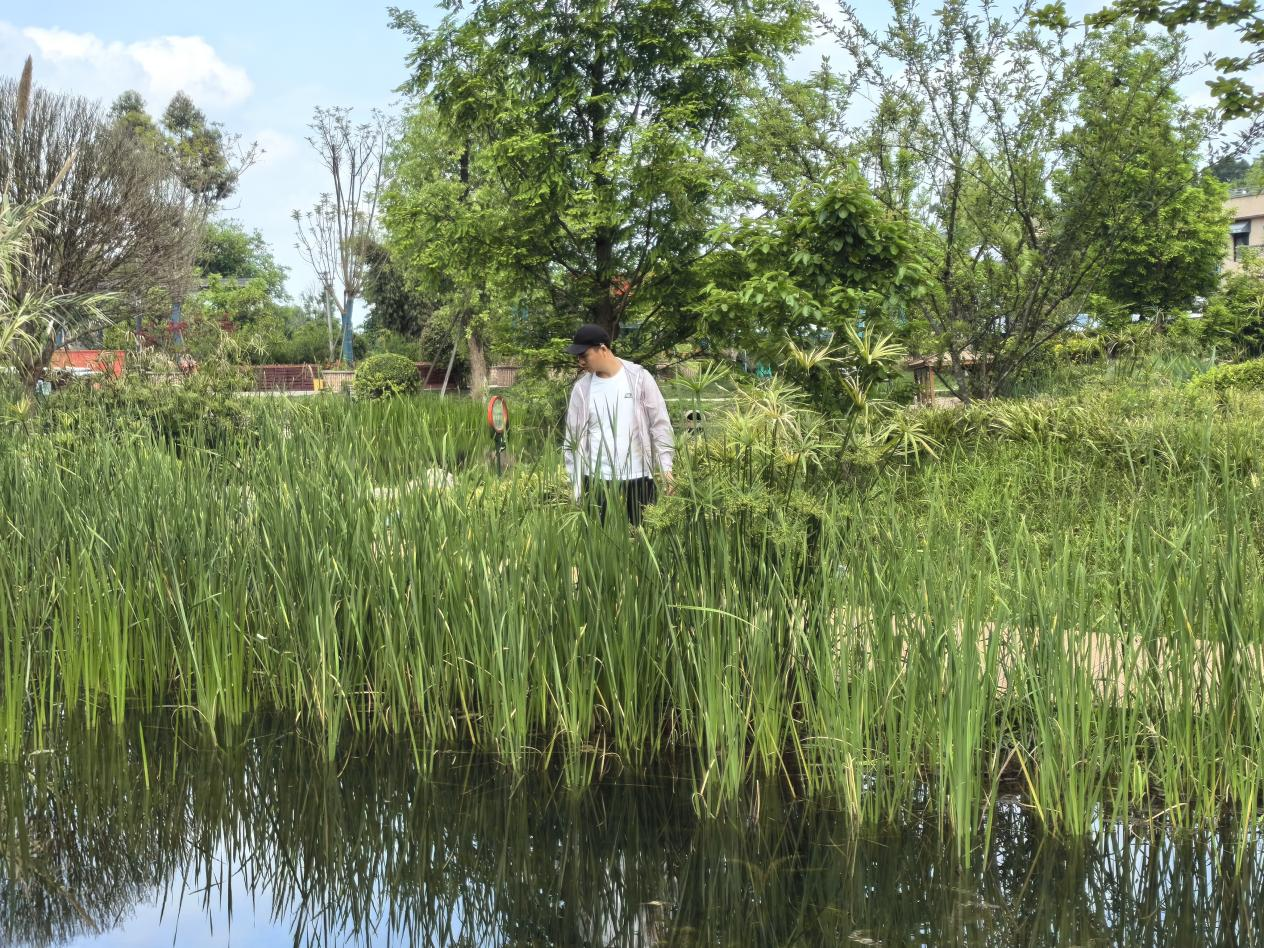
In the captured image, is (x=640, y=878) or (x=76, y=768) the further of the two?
(x=76, y=768)

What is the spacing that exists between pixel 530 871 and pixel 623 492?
1327 millimetres

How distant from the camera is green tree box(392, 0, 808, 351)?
11.1 meters

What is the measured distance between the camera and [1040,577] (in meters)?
3.25

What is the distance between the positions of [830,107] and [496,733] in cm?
792

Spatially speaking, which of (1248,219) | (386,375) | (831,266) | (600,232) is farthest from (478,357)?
(1248,219)

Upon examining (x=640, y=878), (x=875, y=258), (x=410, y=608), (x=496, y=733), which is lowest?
(x=640, y=878)

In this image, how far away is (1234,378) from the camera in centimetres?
1048

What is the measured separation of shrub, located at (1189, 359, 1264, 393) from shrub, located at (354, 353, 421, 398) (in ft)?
45.2

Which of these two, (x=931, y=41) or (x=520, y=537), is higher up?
(x=931, y=41)

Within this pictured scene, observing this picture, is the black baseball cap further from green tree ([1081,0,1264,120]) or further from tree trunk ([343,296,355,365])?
tree trunk ([343,296,355,365])

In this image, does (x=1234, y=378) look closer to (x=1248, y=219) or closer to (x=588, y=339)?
(x=588, y=339)

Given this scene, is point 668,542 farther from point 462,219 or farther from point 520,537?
point 462,219

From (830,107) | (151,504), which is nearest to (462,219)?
(830,107)

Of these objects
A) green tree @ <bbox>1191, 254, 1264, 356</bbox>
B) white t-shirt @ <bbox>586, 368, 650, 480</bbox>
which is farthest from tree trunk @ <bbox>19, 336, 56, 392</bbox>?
green tree @ <bbox>1191, 254, 1264, 356</bbox>
